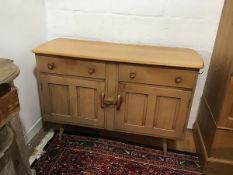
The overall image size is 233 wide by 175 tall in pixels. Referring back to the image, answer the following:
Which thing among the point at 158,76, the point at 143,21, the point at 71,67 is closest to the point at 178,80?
the point at 158,76

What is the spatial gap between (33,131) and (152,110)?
1.01 metres

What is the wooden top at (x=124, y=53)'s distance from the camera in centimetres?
140

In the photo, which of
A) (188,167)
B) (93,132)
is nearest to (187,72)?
(188,167)

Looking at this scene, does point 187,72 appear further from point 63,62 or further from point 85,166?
point 85,166

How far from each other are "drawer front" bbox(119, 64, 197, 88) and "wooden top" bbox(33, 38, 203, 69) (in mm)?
49

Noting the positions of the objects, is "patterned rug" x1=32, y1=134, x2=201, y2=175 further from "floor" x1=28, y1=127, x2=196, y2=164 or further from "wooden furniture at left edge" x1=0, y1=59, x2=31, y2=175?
"wooden furniture at left edge" x1=0, y1=59, x2=31, y2=175

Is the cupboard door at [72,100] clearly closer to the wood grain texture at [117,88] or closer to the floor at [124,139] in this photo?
the wood grain texture at [117,88]

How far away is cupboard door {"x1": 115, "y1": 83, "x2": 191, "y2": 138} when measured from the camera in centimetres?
148

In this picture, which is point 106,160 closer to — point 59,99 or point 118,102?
point 118,102

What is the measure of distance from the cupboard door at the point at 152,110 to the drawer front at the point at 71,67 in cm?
19

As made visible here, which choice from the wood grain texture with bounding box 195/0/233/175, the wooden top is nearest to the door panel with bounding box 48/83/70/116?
the wooden top

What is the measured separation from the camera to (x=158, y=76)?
144 centimetres

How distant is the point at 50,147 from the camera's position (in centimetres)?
176

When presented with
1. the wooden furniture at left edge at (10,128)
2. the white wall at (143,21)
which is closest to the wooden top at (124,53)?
the white wall at (143,21)
